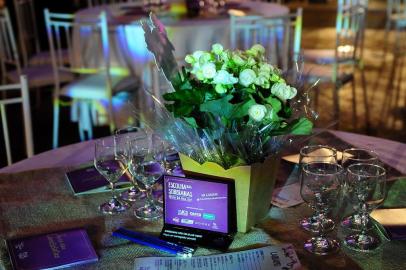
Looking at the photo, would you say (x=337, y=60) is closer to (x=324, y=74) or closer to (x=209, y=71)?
(x=324, y=74)

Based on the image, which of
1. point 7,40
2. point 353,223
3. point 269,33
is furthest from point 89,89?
point 353,223

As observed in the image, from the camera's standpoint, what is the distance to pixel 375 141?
1753mm

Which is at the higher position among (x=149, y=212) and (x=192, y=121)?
(x=192, y=121)

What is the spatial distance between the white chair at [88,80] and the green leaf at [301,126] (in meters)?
2.06

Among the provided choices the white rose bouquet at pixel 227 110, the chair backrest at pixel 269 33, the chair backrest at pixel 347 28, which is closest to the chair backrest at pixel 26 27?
the chair backrest at pixel 269 33

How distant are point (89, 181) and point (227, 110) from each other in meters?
0.55

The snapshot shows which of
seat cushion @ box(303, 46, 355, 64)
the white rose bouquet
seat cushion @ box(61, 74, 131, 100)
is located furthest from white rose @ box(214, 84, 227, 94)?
seat cushion @ box(303, 46, 355, 64)

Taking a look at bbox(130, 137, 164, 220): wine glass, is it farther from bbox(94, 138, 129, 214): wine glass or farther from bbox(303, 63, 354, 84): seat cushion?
bbox(303, 63, 354, 84): seat cushion

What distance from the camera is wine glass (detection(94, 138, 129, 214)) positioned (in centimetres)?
140

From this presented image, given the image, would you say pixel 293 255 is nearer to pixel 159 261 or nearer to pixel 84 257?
pixel 159 261

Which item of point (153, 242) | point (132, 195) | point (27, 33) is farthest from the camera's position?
point (27, 33)

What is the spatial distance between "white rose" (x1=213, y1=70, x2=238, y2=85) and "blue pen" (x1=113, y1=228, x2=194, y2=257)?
37cm

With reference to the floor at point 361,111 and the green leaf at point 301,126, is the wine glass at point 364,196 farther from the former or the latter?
the floor at point 361,111

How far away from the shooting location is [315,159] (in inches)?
54.9
